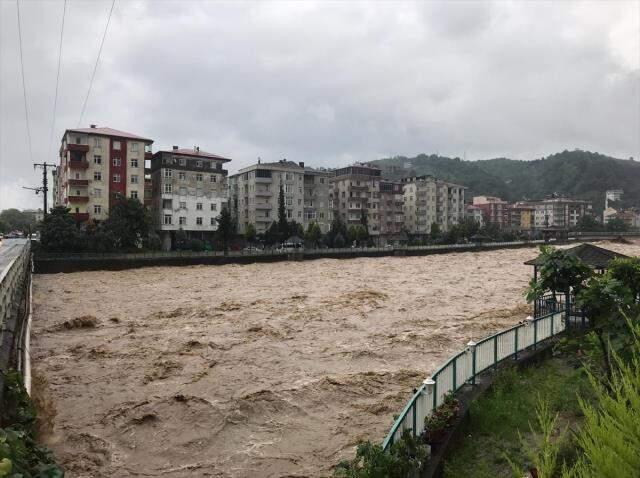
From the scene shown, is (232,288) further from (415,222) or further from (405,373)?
(415,222)

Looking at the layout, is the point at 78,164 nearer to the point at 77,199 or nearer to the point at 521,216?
the point at 77,199

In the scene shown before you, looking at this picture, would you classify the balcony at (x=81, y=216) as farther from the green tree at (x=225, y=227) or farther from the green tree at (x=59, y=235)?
the green tree at (x=225, y=227)

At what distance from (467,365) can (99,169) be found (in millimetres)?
57673

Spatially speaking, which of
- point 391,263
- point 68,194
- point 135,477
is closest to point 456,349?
point 135,477

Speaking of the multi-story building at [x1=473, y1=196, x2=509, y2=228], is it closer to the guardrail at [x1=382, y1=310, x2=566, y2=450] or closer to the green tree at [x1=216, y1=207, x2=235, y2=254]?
the green tree at [x1=216, y1=207, x2=235, y2=254]

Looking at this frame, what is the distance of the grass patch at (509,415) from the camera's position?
6.99 meters

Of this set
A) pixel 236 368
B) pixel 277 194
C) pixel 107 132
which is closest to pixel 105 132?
pixel 107 132

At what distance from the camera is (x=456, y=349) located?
52.8 ft

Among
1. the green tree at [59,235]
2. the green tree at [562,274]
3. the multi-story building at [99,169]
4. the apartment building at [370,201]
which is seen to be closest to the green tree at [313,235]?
the apartment building at [370,201]

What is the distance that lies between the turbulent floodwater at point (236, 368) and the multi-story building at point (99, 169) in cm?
2645

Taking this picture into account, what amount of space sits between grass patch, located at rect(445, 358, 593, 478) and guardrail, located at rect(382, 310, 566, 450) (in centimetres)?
43

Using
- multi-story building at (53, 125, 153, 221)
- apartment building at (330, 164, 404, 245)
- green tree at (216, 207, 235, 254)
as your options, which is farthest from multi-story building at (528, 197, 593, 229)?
multi-story building at (53, 125, 153, 221)

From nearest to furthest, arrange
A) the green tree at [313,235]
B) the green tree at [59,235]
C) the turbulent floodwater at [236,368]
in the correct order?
the turbulent floodwater at [236,368] < the green tree at [59,235] < the green tree at [313,235]

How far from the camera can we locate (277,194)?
77625 mm
